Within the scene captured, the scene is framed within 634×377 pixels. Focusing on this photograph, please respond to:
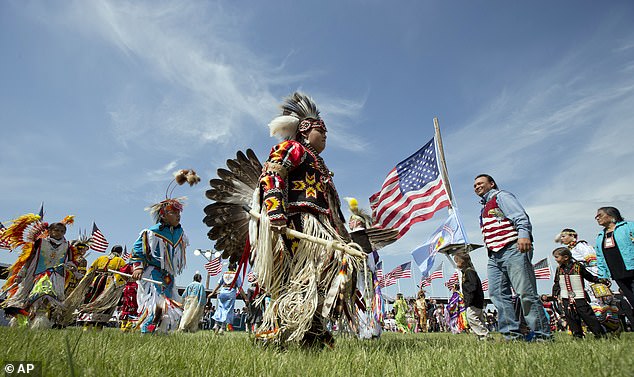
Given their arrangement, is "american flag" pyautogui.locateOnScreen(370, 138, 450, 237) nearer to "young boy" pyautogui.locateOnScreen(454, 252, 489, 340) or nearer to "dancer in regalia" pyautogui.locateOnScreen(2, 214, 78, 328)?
"young boy" pyautogui.locateOnScreen(454, 252, 489, 340)

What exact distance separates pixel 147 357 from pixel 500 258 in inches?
174

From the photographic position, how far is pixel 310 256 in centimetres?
298

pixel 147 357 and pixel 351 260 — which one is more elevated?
pixel 351 260

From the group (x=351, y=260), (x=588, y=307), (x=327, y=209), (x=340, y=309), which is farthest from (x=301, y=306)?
(x=588, y=307)

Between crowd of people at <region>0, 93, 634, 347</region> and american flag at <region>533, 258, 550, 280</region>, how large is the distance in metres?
9.45

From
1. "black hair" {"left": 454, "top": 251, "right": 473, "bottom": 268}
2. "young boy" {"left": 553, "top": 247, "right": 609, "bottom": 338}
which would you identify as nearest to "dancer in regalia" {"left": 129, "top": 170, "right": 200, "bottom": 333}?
"black hair" {"left": 454, "top": 251, "right": 473, "bottom": 268}

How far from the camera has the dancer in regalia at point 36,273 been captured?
252 inches

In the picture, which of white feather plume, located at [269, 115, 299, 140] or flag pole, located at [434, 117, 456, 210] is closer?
white feather plume, located at [269, 115, 299, 140]

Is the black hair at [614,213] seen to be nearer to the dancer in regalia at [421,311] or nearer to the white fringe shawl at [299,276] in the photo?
the white fringe shawl at [299,276]

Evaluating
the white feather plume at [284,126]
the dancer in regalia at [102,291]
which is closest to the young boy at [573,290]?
the white feather plume at [284,126]

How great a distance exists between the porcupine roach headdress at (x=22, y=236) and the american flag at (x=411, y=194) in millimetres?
7082

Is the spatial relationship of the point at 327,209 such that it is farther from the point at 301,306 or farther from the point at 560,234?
the point at 560,234

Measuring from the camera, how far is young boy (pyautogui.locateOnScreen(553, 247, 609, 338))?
5.59m

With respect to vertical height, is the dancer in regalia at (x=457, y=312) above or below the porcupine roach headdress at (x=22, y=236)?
below
